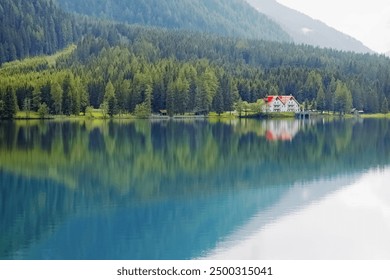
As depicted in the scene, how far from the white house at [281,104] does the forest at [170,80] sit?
12.1 ft

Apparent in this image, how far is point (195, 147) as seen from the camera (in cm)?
5750

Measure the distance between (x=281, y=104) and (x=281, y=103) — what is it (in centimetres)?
27

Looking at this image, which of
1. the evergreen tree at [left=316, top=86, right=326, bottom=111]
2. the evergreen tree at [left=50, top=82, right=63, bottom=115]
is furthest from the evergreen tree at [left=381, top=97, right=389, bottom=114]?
the evergreen tree at [left=50, top=82, right=63, bottom=115]

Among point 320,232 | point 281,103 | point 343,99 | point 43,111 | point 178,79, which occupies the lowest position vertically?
point 320,232

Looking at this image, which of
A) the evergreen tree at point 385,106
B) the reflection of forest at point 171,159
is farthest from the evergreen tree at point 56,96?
the evergreen tree at point 385,106

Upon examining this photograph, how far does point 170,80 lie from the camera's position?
433 ft

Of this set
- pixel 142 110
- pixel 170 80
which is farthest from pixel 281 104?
pixel 142 110

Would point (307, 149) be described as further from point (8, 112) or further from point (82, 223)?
point (8, 112)

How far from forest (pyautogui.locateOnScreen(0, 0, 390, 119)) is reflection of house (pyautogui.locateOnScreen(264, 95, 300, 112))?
3.72m

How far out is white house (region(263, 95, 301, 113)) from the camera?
14212cm

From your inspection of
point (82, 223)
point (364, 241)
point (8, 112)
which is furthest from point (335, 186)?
point (8, 112)

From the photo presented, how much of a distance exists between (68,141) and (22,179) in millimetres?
26233

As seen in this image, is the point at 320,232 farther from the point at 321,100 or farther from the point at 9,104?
the point at 321,100

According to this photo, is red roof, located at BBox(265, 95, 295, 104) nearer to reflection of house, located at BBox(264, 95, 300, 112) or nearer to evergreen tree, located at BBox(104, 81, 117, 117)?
reflection of house, located at BBox(264, 95, 300, 112)
